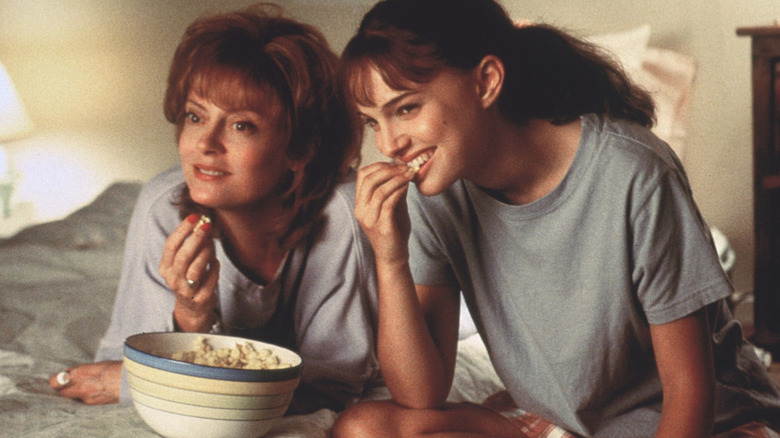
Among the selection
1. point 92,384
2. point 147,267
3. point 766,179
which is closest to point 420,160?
point 147,267

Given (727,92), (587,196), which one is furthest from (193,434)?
(727,92)

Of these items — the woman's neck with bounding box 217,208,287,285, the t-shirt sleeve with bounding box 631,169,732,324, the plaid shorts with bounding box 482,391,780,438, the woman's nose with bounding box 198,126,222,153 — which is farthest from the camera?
the woman's neck with bounding box 217,208,287,285

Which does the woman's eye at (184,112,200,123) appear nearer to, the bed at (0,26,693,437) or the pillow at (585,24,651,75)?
the bed at (0,26,693,437)

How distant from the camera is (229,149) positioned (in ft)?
3.48

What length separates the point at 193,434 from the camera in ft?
2.80

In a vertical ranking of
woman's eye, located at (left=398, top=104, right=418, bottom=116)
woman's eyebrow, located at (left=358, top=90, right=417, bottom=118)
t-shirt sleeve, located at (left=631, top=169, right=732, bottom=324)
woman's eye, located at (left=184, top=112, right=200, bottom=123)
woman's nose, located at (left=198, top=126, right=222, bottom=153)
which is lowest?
t-shirt sleeve, located at (left=631, top=169, right=732, bottom=324)

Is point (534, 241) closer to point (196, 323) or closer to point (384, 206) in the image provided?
point (384, 206)

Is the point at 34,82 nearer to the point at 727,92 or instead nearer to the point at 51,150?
the point at 51,150

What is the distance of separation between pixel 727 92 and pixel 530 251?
5.40 ft

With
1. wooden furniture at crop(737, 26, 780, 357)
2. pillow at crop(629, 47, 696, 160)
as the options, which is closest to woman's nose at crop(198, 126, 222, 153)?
wooden furniture at crop(737, 26, 780, 357)

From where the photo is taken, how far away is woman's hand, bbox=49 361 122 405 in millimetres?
1202

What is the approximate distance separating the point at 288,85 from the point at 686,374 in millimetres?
603

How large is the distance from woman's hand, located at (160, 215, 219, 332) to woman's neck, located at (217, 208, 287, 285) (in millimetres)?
121

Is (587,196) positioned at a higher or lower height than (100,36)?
lower
